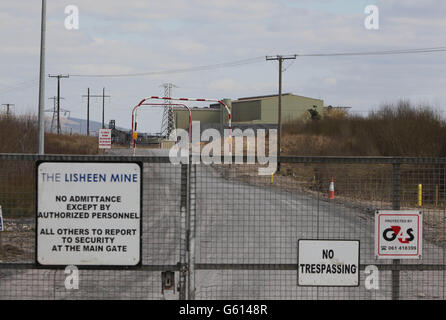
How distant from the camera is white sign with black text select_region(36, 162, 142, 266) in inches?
265

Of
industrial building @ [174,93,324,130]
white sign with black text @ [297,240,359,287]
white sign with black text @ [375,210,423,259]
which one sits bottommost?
white sign with black text @ [297,240,359,287]

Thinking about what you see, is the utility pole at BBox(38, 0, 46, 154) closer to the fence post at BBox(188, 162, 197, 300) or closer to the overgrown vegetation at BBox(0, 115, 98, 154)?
the overgrown vegetation at BBox(0, 115, 98, 154)

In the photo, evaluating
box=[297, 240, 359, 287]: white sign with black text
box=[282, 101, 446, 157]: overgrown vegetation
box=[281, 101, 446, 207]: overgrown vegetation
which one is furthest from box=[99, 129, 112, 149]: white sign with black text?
box=[297, 240, 359, 287]: white sign with black text

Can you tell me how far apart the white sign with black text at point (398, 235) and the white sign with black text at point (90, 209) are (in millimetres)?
2874

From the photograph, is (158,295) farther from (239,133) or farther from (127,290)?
(239,133)

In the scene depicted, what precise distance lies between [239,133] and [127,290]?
207 feet

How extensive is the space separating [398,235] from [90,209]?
366 centimetres

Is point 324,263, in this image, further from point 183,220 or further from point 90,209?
point 90,209

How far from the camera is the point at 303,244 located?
693cm

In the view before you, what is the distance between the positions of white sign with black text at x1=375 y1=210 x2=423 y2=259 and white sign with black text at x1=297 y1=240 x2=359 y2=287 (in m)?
0.37

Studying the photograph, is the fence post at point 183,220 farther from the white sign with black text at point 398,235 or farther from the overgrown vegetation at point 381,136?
the overgrown vegetation at point 381,136

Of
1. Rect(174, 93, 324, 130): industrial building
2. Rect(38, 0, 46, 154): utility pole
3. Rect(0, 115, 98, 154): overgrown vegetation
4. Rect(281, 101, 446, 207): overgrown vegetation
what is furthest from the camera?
Rect(174, 93, 324, 130): industrial building

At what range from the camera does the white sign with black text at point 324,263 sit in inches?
273
